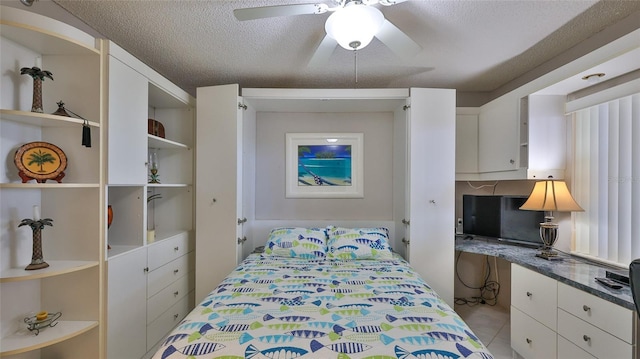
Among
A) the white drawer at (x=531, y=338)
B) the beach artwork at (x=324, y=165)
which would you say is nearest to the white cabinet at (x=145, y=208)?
the beach artwork at (x=324, y=165)

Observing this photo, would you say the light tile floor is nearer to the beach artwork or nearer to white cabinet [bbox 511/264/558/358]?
white cabinet [bbox 511/264/558/358]

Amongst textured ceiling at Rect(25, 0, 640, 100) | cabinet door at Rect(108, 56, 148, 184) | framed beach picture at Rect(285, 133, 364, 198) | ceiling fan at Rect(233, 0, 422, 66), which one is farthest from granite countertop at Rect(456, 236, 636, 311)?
cabinet door at Rect(108, 56, 148, 184)

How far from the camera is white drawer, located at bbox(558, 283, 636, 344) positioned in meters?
1.37

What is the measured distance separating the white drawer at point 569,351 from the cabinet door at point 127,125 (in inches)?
121

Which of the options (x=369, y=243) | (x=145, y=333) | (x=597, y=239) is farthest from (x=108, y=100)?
(x=597, y=239)

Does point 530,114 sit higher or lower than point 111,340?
higher

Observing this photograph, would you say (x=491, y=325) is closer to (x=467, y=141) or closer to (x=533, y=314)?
(x=533, y=314)

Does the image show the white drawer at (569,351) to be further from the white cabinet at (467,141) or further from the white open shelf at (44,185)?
the white open shelf at (44,185)

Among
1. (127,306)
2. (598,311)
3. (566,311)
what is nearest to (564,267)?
(566,311)

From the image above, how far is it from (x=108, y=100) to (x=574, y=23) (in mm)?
3148

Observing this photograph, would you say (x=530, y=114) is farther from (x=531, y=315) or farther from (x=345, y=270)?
(x=345, y=270)

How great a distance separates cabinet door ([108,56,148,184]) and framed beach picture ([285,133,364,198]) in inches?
55.5

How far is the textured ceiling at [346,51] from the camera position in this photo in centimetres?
170

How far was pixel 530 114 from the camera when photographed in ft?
7.36
